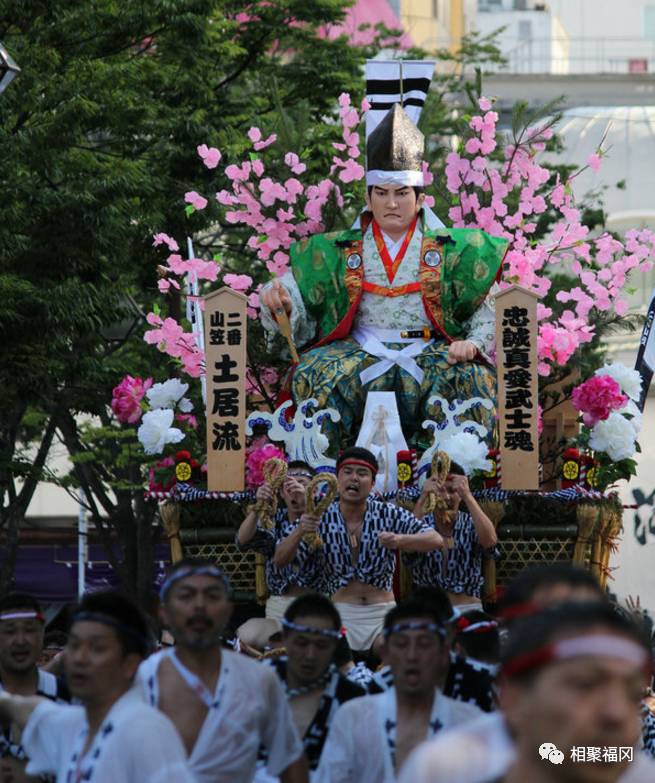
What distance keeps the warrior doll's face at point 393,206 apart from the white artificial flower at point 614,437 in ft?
5.74

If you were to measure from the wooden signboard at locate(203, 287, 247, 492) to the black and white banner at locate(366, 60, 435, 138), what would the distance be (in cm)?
237

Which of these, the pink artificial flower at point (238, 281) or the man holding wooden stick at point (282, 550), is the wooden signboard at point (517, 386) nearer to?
the man holding wooden stick at point (282, 550)

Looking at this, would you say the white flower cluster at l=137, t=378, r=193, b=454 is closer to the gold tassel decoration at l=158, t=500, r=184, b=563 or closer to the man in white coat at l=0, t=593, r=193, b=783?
the gold tassel decoration at l=158, t=500, r=184, b=563

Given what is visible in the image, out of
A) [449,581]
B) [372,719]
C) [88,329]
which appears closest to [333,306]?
[449,581]

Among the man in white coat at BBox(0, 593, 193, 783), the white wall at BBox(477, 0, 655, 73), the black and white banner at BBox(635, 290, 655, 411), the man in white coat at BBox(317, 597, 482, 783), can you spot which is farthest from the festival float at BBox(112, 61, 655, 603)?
the white wall at BBox(477, 0, 655, 73)

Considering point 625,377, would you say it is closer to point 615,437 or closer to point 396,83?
point 615,437

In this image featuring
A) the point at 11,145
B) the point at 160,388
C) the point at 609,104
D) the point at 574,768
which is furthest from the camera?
the point at 609,104

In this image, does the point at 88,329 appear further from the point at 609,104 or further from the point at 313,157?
the point at 609,104

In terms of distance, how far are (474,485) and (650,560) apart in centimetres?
1209

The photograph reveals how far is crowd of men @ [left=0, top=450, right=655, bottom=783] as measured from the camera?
404 centimetres

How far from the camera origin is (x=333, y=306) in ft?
39.5

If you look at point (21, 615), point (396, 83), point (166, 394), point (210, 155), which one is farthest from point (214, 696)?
point (210, 155)

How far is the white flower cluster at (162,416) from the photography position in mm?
11617

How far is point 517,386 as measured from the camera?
436 inches
